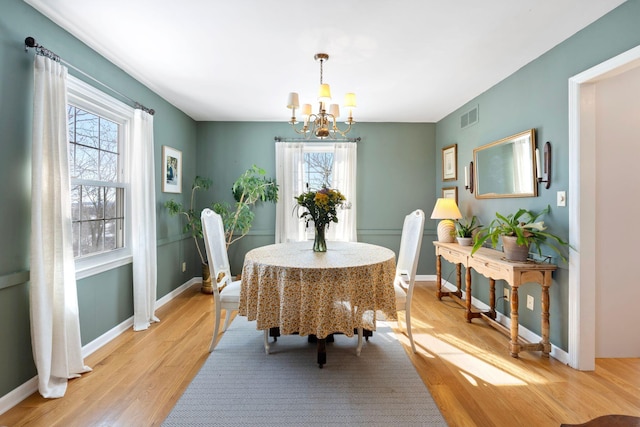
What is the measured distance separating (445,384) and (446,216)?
2.05 m

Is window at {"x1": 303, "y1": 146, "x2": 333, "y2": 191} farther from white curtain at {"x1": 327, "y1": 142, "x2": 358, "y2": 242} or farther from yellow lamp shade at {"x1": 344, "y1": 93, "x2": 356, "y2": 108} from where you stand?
yellow lamp shade at {"x1": 344, "y1": 93, "x2": 356, "y2": 108}

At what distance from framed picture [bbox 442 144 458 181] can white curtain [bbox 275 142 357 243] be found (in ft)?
4.14

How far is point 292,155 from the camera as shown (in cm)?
451

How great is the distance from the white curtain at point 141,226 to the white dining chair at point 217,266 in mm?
789

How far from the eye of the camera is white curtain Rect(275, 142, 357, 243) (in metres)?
4.49

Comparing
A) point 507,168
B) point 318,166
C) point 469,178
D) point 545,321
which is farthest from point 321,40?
point 545,321

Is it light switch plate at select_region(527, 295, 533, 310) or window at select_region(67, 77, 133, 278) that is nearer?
window at select_region(67, 77, 133, 278)

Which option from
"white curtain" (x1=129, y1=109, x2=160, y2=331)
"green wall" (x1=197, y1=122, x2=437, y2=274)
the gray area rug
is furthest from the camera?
"green wall" (x1=197, y1=122, x2=437, y2=274)

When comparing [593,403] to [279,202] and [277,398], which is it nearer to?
[277,398]

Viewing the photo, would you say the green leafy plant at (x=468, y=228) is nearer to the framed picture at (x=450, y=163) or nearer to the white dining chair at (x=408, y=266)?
the framed picture at (x=450, y=163)

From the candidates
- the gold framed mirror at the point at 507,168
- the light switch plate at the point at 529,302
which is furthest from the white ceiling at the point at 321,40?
the light switch plate at the point at 529,302

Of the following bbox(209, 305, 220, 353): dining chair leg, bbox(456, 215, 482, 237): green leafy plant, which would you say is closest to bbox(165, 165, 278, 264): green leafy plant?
bbox(209, 305, 220, 353): dining chair leg

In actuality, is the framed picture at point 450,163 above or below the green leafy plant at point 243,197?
above

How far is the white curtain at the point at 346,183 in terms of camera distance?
4.51m
